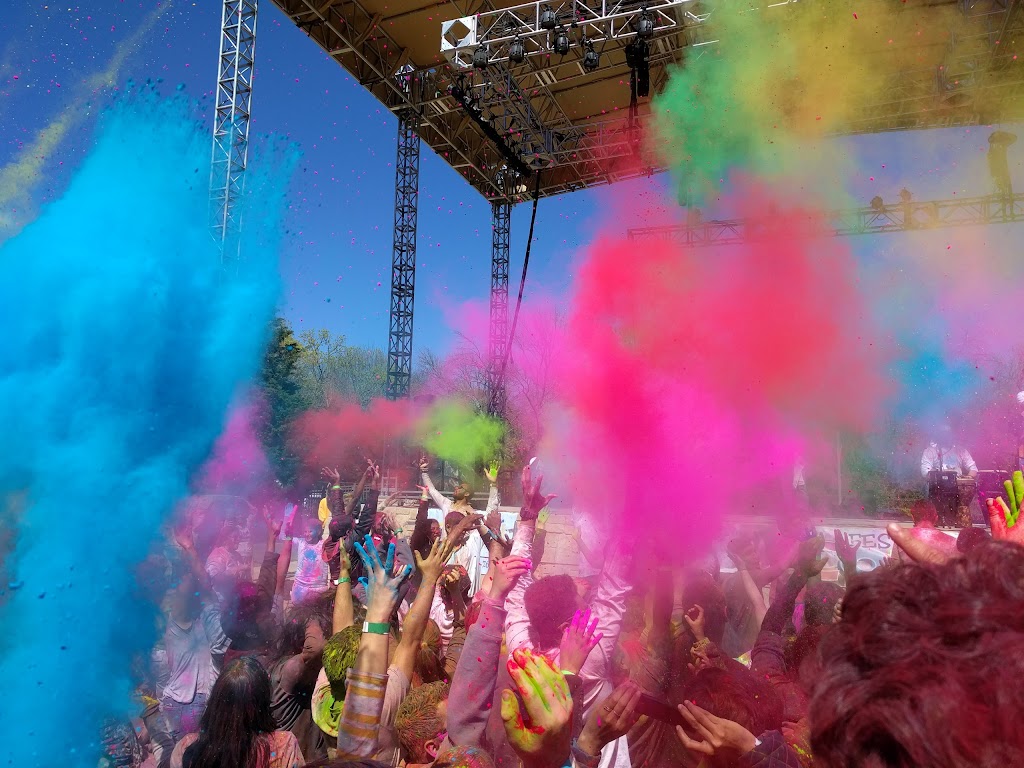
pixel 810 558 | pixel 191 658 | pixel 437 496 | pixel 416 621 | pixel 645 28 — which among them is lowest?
pixel 191 658

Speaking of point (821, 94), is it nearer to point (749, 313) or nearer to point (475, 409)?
point (749, 313)

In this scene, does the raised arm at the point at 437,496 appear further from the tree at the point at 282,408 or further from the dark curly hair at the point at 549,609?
the tree at the point at 282,408

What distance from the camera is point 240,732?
100 inches

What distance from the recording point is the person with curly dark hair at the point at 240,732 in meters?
2.50

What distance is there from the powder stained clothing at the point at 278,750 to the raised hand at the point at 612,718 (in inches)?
47.8

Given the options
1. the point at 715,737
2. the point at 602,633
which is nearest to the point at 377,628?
the point at 602,633

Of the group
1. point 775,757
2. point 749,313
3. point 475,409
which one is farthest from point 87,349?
point 475,409

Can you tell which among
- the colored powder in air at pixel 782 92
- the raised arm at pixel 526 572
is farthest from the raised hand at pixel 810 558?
the colored powder in air at pixel 782 92

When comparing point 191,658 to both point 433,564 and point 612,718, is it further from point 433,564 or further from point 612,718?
point 612,718

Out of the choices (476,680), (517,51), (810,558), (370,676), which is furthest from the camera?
(517,51)

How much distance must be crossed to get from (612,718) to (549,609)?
42.8 inches

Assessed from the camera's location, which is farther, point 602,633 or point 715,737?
point 602,633

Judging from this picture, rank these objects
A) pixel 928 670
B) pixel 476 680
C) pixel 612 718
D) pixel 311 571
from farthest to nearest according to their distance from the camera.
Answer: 1. pixel 311 571
2. pixel 476 680
3. pixel 612 718
4. pixel 928 670

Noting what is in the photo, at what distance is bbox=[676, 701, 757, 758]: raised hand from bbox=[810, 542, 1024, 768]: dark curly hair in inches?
34.6
